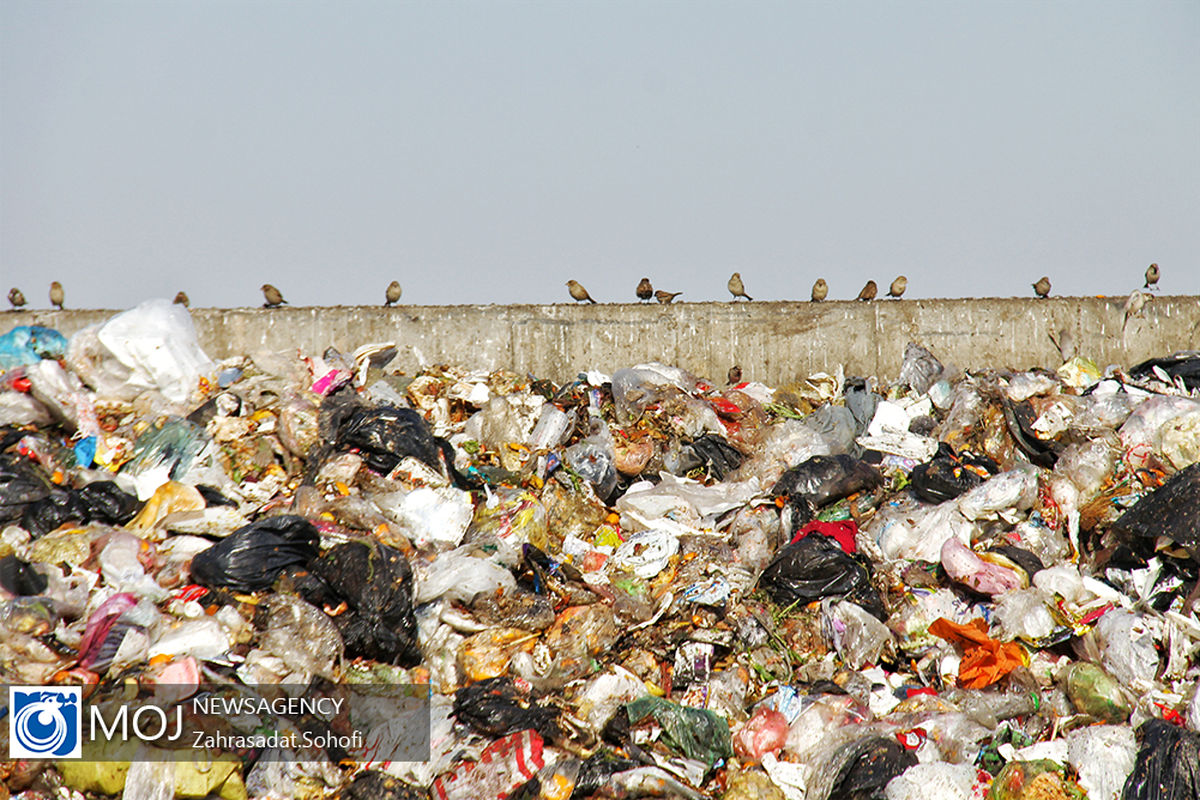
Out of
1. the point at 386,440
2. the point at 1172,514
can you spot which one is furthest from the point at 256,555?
the point at 1172,514

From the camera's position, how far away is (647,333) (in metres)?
7.17

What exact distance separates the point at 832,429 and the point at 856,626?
6.87 feet

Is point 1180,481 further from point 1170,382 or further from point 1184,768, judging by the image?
point 1170,382

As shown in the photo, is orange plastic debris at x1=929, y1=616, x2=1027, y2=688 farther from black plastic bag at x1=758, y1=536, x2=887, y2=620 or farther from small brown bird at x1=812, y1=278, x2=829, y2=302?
small brown bird at x1=812, y1=278, x2=829, y2=302

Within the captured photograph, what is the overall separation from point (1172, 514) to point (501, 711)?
116 inches

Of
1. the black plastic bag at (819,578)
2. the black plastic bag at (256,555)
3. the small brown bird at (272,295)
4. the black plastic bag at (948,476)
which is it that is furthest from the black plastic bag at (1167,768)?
the small brown bird at (272,295)

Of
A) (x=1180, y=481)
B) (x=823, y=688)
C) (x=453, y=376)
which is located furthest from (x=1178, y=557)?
(x=453, y=376)

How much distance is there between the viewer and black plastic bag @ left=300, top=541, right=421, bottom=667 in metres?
4.21

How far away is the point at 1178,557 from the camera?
4.33 meters

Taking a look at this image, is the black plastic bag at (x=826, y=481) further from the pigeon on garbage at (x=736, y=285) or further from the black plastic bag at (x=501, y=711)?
the pigeon on garbage at (x=736, y=285)

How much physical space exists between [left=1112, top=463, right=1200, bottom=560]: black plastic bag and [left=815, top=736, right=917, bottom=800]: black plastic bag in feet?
5.31

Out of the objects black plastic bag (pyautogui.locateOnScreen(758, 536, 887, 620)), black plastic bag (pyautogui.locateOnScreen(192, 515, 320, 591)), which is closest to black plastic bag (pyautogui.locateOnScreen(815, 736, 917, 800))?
black plastic bag (pyautogui.locateOnScreen(758, 536, 887, 620))

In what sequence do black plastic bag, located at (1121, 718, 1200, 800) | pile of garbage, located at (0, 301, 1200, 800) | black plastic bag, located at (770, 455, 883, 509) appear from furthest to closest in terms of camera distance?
1. black plastic bag, located at (770, 455, 883, 509)
2. pile of garbage, located at (0, 301, 1200, 800)
3. black plastic bag, located at (1121, 718, 1200, 800)

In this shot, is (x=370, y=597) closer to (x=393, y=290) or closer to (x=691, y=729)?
(x=691, y=729)
